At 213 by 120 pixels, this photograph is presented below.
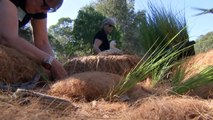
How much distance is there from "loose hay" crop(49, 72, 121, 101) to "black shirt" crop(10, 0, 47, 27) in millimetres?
607

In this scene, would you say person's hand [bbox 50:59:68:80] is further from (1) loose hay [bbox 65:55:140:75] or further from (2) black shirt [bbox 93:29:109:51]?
(2) black shirt [bbox 93:29:109:51]

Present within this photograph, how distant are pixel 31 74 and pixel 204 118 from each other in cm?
92

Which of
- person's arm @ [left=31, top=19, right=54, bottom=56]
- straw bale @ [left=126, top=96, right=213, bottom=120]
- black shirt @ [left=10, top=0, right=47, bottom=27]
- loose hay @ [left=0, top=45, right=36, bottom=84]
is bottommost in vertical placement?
straw bale @ [left=126, top=96, right=213, bottom=120]

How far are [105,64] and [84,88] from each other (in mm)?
752

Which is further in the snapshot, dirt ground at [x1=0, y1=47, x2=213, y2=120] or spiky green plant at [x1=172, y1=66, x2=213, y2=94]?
spiky green plant at [x1=172, y1=66, x2=213, y2=94]

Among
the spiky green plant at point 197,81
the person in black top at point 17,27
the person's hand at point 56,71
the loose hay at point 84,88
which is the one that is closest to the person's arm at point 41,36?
the person in black top at point 17,27

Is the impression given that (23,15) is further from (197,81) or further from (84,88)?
(197,81)

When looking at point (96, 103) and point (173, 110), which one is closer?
point (173, 110)

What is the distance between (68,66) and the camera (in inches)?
86.1

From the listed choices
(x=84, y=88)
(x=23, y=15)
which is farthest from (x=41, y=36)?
(x=84, y=88)

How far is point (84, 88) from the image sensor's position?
1375 mm

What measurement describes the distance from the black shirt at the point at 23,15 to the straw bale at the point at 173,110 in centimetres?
104

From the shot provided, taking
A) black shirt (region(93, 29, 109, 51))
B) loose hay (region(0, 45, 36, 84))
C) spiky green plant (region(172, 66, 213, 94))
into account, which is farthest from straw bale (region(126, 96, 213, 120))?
black shirt (region(93, 29, 109, 51))

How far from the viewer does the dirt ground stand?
0.96 m
